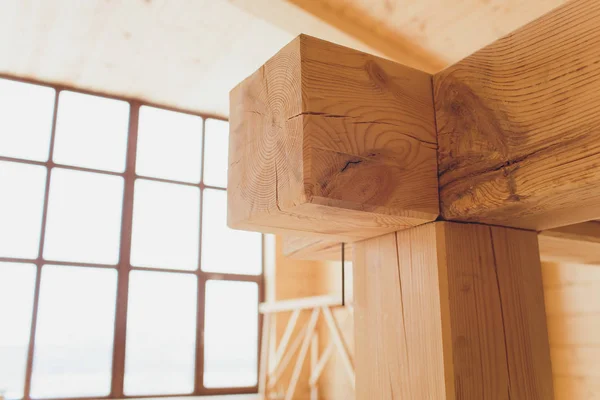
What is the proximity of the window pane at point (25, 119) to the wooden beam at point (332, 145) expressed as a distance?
146 inches

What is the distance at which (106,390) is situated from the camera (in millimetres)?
3844

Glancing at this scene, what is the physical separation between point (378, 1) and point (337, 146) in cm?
256

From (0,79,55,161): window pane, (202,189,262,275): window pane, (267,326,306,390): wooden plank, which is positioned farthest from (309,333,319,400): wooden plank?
(0,79,55,161): window pane

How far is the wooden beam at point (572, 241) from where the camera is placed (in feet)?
2.42

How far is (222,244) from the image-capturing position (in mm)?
4461

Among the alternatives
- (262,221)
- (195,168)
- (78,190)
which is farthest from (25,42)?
(262,221)

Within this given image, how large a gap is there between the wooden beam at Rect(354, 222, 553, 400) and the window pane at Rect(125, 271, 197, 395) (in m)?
3.59

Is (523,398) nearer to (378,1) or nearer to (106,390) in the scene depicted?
(378,1)

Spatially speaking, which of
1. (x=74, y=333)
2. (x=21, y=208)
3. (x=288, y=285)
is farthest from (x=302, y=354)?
(x=21, y=208)

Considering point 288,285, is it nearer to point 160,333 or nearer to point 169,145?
point 160,333

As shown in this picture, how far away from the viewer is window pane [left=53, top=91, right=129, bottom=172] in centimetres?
408

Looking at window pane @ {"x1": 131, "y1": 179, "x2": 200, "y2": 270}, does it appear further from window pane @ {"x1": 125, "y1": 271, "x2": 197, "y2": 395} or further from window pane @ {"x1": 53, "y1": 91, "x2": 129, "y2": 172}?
window pane @ {"x1": 53, "y1": 91, "x2": 129, "y2": 172}

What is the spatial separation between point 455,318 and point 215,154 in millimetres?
4128

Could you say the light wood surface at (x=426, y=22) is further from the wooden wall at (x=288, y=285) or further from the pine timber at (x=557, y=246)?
the pine timber at (x=557, y=246)
